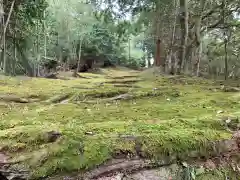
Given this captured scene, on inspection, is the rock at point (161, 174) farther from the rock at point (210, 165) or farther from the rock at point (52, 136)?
the rock at point (52, 136)

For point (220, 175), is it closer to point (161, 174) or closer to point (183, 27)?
point (161, 174)

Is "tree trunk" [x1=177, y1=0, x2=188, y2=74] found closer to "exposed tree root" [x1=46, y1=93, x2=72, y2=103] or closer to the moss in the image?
"exposed tree root" [x1=46, y1=93, x2=72, y2=103]

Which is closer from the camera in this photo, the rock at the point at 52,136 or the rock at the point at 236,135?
the rock at the point at 52,136

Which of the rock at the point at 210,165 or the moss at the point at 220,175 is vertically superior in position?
the rock at the point at 210,165

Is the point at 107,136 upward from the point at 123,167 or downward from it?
upward

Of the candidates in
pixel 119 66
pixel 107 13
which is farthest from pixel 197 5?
pixel 119 66

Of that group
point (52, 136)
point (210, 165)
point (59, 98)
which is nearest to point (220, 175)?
point (210, 165)

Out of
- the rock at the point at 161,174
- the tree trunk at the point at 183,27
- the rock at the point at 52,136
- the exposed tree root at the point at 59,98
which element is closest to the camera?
the rock at the point at 161,174

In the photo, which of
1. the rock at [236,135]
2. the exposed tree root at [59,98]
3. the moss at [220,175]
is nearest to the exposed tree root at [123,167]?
the moss at [220,175]

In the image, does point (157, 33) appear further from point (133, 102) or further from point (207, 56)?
point (133, 102)

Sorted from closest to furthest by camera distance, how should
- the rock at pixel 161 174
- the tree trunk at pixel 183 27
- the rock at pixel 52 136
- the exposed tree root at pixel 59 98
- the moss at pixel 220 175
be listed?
the rock at pixel 161 174 → the rock at pixel 52 136 → the moss at pixel 220 175 → the exposed tree root at pixel 59 98 → the tree trunk at pixel 183 27

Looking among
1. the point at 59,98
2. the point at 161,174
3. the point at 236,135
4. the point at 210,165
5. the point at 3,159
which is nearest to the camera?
the point at 3,159

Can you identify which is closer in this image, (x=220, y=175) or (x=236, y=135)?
(x=220, y=175)

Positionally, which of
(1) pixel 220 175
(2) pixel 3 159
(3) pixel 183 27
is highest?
(3) pixel 183 27
